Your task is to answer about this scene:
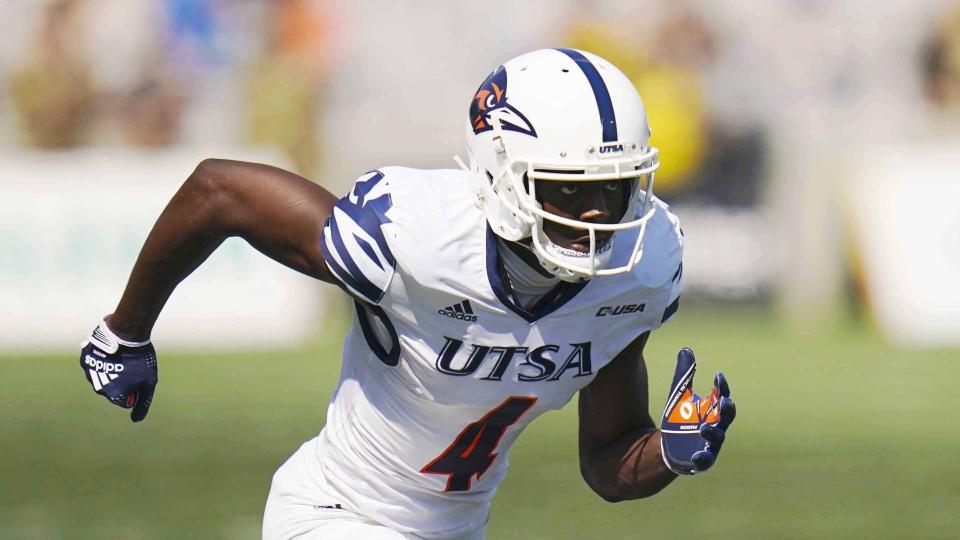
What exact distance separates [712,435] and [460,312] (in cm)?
68

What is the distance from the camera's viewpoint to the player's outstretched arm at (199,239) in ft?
12.6

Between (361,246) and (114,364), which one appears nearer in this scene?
(361,246)

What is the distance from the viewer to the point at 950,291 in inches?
497

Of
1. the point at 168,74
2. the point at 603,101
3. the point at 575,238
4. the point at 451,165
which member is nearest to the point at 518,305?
the point at 575,238

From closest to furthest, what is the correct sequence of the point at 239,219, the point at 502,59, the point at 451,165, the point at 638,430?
1. the point at 239,219
2. the point at 638,430
3. the point at 451,165
4. the point at 502,59

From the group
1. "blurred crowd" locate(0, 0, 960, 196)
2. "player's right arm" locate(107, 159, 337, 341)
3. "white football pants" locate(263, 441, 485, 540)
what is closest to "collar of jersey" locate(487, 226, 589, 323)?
"player's right arm" locate(107, 159, 337, 341)

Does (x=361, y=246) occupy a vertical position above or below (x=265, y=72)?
above

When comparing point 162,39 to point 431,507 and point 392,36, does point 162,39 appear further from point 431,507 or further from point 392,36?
point 431,507

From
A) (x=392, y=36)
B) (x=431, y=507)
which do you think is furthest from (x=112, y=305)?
(x=431, y=507)

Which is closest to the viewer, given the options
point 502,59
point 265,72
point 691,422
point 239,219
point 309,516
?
point 691,422

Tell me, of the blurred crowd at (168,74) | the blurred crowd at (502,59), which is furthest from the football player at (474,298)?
the blurred crowd at (168,74)

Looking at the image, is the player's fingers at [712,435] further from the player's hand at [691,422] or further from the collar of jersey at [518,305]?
the collar of jersey at [518,305]

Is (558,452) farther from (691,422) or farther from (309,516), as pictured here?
(691,422)

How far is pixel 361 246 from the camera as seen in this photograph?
145 inches
